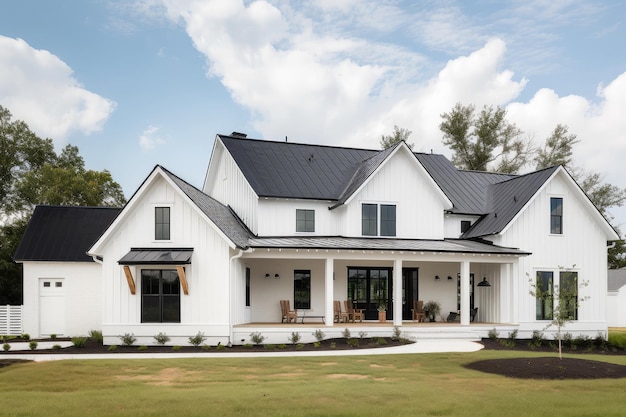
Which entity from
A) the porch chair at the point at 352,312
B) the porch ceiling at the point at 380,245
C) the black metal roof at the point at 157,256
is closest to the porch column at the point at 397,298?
the porch ceiling at the point at 380,245

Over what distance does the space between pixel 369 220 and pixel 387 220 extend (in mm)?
799

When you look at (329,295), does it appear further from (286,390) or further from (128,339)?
(286,390)

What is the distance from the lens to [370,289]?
26.7 meters

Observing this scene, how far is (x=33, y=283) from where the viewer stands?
25.6 m

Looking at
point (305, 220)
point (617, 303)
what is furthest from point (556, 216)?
point (617, 303)

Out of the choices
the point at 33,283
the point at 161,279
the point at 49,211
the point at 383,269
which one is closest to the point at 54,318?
the point at 33,283

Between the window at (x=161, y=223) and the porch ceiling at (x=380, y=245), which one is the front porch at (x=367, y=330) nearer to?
the porch ceiling at (x=380, y=245)

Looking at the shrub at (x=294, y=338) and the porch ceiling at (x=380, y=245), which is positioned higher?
the porch ceiling at (x=380, y=245)

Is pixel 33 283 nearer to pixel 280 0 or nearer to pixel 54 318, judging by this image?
pixel 54 318

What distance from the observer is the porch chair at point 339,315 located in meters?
24.6

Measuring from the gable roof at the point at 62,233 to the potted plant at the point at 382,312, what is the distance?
482 inches

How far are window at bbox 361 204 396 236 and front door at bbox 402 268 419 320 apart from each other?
2.24 m

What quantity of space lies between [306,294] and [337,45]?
12607mm

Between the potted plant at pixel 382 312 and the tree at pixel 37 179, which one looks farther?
the tree at pixel 37 179
